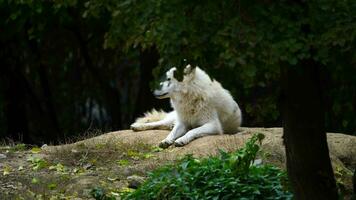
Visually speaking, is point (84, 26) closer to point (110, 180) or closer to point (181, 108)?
point (181, 108)

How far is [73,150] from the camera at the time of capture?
1030 centimetres

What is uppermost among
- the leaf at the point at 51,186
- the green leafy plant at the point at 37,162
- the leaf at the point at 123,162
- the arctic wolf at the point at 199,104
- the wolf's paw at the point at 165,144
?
the arctic wolf at the point at 199,104

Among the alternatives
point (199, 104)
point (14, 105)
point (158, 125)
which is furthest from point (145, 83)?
point (199, 104)

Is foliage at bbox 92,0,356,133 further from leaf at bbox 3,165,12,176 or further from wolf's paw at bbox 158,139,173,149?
wolf's paw at bbox 158,139,173,149

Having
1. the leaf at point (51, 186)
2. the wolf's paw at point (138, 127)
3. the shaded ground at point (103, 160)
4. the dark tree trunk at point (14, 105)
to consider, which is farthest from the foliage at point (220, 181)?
the dark tree trunk at point (14, 105)

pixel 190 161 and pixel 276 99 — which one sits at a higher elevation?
pixel 276 99

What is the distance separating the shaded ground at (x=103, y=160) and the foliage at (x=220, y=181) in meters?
0.72

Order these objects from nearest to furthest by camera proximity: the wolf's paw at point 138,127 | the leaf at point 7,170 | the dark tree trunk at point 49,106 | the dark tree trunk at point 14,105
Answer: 1. the leaf at point 7,170
2. the wolf's paw at point 138,127
3. the dark tree trunk at point 14,105
4. the dark tree trunk at point 49,106

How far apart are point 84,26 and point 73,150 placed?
9244mm

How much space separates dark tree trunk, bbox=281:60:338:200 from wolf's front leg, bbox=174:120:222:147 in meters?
4.20

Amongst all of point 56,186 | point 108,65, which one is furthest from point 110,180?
point 108,65

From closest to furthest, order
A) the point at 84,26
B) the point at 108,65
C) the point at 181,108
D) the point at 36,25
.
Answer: the point at 181,108
the point at 36,25
the point at 84,26
the point at 108,65

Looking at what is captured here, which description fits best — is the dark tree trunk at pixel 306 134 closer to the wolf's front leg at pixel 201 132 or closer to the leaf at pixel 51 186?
the leaf at pixel 51 186

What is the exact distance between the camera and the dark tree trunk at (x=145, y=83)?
57.9 ft
